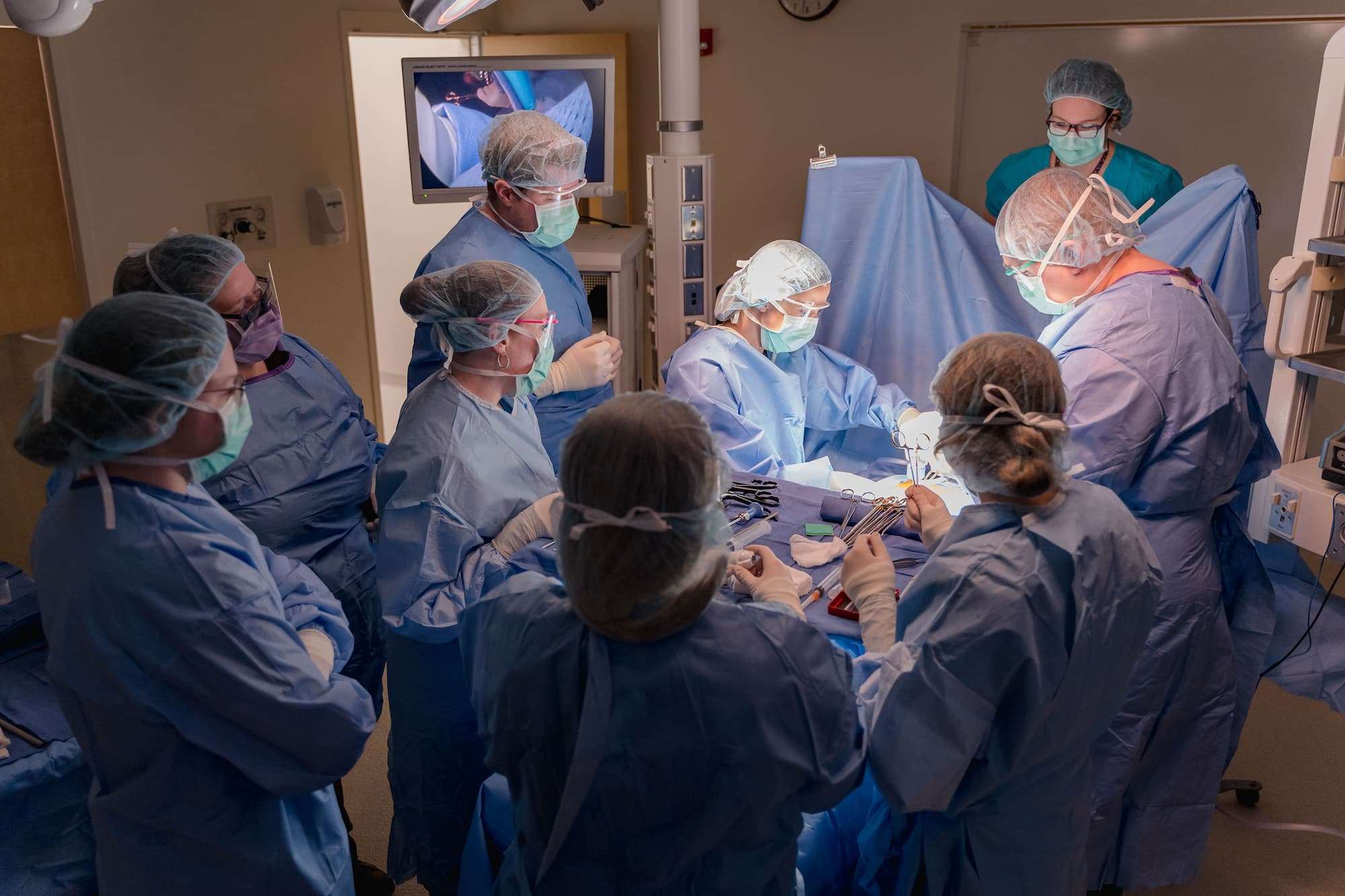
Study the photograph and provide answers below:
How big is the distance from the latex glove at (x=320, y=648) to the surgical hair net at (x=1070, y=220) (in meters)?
1.71

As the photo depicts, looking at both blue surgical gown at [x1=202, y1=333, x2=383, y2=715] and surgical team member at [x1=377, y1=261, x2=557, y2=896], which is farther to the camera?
blue surgical gown at [x1=202, y1=333, x2=383, y2=715]

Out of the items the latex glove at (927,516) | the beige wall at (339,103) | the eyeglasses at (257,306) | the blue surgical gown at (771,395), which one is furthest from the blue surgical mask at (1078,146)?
the eyeglasses at (257,306)

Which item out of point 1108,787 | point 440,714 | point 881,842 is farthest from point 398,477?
point 1108,787

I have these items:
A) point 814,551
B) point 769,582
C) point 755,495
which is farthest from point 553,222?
point 769,582

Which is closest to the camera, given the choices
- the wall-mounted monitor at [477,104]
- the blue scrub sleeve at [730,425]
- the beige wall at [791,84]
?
the blue scrub sleeve at [730,425]

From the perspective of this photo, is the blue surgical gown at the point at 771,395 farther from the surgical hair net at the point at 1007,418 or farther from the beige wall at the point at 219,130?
the beige wall at the point at 219,130

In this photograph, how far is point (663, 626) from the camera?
1.33 meters

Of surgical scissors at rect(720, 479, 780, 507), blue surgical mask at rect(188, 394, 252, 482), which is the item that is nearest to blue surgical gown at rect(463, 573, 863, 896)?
blue surgical mask at rect(188, 394, 252, 482)

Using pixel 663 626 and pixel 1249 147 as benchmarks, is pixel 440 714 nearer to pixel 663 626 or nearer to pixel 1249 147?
pixel 663 626

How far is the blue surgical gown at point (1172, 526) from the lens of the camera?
213 cm

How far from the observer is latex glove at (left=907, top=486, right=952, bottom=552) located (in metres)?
2.11

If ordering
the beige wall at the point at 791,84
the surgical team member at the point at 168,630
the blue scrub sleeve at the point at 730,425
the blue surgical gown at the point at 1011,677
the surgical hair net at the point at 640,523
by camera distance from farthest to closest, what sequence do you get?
the beige wall at the point at 791,84, the blue scrub sleeve at the point at 730,425, the blue surgical gown at the point at 1011,677, the surgical team member at the point at 168,630, the surgical hair net at the point at 640,523

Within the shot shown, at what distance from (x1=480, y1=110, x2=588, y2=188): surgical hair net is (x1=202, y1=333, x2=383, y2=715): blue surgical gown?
756 millimetres

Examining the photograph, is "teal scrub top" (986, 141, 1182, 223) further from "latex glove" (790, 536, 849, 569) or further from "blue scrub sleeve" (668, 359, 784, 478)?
"latex glove" (790, 536, 849, 569)
